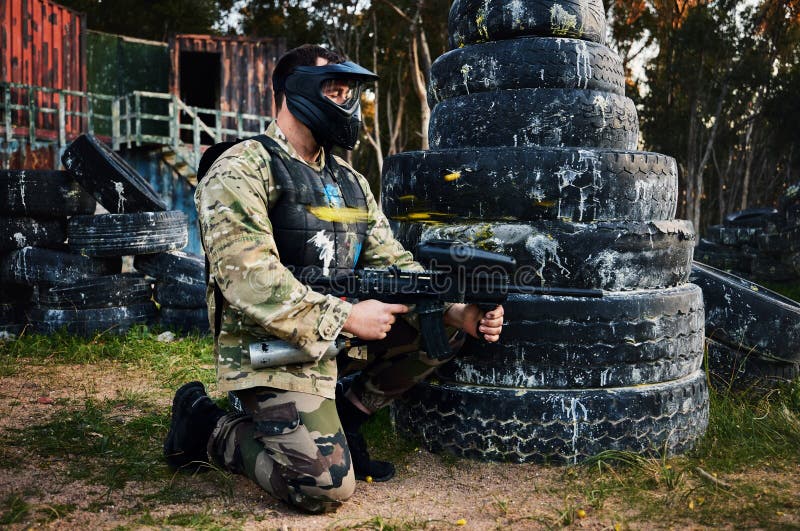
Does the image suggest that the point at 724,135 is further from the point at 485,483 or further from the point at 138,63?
the point at 485,483

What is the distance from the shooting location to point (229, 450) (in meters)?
3.07

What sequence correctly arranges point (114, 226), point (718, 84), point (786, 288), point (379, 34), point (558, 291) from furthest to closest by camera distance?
point (379, 34) → point (718, 84) → point (786, 288) → point (114, 226) → point (558, 291)

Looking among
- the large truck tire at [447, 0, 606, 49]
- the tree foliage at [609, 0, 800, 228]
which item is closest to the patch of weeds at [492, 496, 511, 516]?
the large truck tire at [447, 0, 606, 49]

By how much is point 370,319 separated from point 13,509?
1544 millimetres

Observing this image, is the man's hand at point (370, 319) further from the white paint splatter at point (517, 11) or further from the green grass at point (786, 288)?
the green grass at point (786, 288)

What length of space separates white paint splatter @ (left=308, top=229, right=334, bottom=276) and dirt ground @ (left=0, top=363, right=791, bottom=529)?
38.6 inches

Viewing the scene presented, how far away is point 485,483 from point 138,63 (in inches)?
649

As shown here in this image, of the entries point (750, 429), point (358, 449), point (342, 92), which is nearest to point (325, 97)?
point (342, 92)

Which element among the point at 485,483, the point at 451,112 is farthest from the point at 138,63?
the point at 485,483

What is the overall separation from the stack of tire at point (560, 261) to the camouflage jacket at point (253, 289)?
817 mm

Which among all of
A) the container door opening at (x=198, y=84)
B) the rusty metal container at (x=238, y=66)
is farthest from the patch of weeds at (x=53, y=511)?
the container door opening at (x=198, y=84)

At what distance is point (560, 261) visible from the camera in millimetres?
3322

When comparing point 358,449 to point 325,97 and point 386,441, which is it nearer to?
point 386,441

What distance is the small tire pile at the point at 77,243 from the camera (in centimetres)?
625
